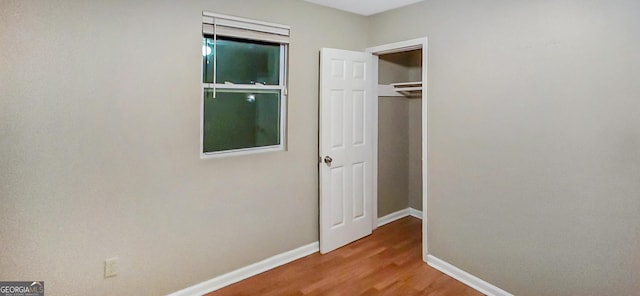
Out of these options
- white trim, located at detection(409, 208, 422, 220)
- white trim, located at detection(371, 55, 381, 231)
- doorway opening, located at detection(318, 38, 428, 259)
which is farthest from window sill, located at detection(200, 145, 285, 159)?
white trim, located at detection(409, 208, 422, 220)

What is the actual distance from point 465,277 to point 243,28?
2.68 m

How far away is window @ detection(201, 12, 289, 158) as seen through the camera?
8.00ft

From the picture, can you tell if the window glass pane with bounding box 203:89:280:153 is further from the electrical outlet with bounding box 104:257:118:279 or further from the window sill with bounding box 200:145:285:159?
the electrical outlet with bounding box 104:257:118:279

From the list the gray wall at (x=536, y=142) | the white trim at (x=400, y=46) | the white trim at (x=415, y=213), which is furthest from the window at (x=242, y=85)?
the white trim at (x=415, y=213)

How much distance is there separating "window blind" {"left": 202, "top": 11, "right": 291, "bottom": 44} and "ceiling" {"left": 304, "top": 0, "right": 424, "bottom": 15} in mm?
477

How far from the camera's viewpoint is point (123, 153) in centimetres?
204

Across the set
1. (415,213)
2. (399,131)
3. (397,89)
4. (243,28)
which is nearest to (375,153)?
(399,131)

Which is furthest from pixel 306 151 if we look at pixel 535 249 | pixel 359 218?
pixel 535 249

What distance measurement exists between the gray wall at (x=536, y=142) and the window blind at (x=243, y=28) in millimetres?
1226

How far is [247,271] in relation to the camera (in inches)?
105

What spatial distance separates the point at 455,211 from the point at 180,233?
219cm

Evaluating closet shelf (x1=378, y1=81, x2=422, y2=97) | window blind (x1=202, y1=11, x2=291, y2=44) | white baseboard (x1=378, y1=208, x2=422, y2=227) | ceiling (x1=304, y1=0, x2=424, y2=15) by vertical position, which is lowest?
white baseboard (x1=378, y1=208, x2=422, y2=227)

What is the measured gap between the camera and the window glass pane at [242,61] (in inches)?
96.0

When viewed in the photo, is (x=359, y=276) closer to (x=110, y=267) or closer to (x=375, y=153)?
(x=375, y=153)
